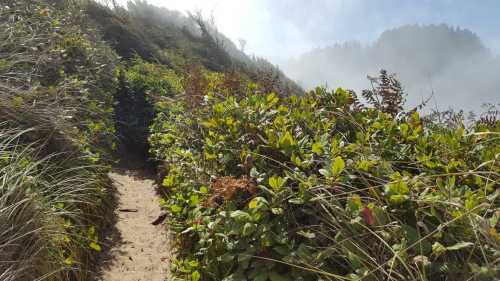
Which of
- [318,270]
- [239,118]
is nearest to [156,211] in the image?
[239,118]

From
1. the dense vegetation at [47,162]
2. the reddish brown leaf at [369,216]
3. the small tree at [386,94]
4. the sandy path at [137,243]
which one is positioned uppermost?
the small tree at [386,94]

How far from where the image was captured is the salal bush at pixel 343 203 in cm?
169

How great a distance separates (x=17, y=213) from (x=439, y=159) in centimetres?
296

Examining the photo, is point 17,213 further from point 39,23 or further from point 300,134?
point 39,23

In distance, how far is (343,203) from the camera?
2191 mm

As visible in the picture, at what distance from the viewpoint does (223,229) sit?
2.44 meters

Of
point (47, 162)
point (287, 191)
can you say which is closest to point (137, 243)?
point (47, 162)

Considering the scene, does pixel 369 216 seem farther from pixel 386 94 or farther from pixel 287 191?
pixel 386 94

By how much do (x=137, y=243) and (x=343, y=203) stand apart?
2.65 metres

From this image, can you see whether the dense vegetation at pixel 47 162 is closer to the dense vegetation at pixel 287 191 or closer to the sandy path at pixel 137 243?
the dense vegetation at pixel 287 191

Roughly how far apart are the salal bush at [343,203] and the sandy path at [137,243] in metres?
0.53

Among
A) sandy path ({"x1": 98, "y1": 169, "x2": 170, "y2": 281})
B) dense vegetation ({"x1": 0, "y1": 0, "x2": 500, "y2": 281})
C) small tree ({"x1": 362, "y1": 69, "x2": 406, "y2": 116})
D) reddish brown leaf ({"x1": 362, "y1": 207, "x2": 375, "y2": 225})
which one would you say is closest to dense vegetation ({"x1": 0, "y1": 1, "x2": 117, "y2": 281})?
dense vegetation ({"x1": 0, "y1": 0, "x2": 500, "y2": 281})

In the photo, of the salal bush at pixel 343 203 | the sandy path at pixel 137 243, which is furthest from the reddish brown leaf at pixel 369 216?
the sandy path at pixel 137 243

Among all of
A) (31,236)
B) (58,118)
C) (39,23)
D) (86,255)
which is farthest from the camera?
(39,23)
